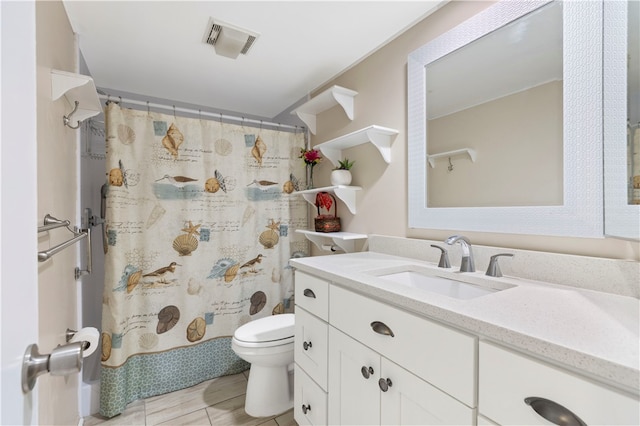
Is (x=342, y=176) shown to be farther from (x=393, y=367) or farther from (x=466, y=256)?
(x=393, y=367)

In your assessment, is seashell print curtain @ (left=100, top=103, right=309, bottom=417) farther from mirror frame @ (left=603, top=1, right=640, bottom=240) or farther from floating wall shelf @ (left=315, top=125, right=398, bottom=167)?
mirror frame @ (left=603, top=1, right=640, bottom=240)

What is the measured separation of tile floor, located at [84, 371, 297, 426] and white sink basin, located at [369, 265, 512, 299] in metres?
1.11

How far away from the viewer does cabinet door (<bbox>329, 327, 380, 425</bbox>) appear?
1022 millimetres

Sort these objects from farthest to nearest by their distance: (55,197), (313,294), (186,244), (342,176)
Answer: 1. (186,244)
2. (342,176)
3. (313,294)
4. (55,197)

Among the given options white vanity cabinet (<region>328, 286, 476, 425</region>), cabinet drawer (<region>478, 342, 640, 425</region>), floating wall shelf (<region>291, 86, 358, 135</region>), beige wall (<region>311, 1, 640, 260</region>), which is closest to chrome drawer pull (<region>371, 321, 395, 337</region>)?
white vanity cabinet (<region>328, 286, 476, 425</region>)

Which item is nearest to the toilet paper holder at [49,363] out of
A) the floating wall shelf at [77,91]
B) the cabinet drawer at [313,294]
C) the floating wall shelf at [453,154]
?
the cabinet drawer at [313,294]

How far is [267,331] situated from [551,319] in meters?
1.47

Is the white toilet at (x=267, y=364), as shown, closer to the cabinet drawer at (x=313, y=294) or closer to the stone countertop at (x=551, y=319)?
the cabinet drawer at (x=313, y=294)

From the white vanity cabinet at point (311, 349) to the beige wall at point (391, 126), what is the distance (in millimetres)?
617

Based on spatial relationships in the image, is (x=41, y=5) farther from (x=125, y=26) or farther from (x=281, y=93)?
(x=281, y=93)

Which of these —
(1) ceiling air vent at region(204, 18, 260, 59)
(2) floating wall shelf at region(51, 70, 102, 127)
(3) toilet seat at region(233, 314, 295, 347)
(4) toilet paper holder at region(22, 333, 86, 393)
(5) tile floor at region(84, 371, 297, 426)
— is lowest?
(5) tile floor at region(84, 371, 297, 426)

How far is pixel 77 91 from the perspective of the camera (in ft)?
4.49

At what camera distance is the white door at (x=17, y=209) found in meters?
0.35

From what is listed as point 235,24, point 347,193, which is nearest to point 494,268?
point 347,193
